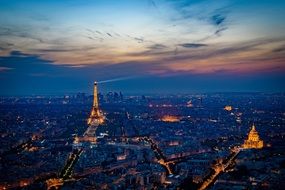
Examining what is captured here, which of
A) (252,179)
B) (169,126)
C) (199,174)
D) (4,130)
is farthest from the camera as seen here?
(169,126)

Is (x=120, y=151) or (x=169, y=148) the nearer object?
(x=120, y=151)

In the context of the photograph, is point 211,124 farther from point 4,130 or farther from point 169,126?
point 4,130

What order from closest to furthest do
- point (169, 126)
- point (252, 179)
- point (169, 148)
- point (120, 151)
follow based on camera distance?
1. point (252, 179)
2. point (120, 151)
3. point (169, 148)
4. point (169, 126)

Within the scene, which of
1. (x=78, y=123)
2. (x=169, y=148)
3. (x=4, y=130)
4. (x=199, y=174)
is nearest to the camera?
(x=199, y=174)

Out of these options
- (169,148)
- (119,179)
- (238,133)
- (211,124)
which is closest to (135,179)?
(119,179)

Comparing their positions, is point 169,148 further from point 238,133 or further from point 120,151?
point 238,133

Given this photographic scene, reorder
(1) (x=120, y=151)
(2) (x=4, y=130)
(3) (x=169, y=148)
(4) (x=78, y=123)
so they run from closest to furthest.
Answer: (1) (x=120, y=151)
(3) (x=169, y=148)
(2) (x=4, y=130)
(4) (x=78, y=123)

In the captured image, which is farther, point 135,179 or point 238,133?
point 238,133

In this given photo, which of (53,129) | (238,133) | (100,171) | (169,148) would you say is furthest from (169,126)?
(100,171)

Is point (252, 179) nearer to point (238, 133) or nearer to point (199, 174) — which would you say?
point (199, 174)
